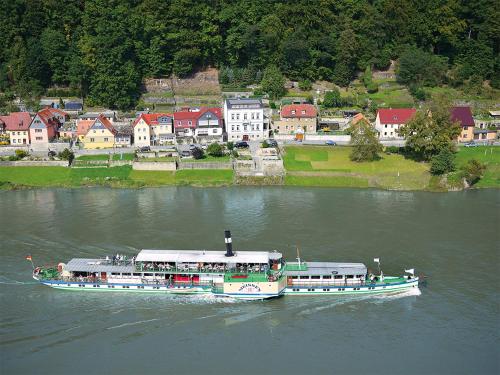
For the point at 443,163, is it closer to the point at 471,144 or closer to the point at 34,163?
the point at 471,144

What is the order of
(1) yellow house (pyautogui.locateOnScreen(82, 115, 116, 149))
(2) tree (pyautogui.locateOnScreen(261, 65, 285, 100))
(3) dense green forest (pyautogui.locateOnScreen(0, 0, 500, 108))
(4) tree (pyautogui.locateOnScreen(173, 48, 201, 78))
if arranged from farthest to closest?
(4) tree (pyautogui.locateOnScreen(173, 48, 201, 78))
(2) tree (pyautogui.locateOnScreen(261, 65, 285, 100))
(3) dense green forest (pyautogui.locateOnScreen(0, 0, 500, 108))
(1) yellow house (pyautogui.locateOnScreen(82, 115, 116, 149))

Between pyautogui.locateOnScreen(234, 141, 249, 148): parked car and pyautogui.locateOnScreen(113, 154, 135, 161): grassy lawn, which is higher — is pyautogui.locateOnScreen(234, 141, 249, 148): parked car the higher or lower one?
the higher one

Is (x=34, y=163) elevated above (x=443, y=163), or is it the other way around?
(x=34, y=163)

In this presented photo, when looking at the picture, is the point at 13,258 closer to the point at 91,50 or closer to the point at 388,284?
the point at 388,284

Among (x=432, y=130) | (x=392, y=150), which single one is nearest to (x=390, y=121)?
(x=392, y=150)

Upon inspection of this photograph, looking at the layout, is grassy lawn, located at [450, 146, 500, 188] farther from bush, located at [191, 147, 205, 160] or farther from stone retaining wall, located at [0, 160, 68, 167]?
stone retaining wall, located at [0, 160, 68, 167]

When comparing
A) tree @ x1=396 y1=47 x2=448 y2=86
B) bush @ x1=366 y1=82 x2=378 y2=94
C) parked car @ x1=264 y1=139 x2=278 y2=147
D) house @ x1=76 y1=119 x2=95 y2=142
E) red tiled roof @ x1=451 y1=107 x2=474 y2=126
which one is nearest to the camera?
parked car @ x1=264 y1=139 x2=278 y2=147

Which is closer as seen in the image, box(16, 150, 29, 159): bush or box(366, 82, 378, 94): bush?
box(16, 150, 29, 159): bush

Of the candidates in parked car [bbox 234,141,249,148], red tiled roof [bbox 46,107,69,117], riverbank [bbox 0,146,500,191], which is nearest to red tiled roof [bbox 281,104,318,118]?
parked car [bbox 234,141,249,148]
